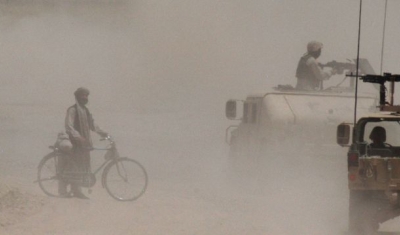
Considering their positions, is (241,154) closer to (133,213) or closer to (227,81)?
(133,213)

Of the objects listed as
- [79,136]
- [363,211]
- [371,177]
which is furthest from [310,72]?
[371,177]

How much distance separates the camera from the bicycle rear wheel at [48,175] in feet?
59.4

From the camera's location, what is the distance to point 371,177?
13.3 m

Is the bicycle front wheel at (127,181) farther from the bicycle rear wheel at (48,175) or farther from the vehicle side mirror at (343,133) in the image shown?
the vehicle side mirror at (343,133)

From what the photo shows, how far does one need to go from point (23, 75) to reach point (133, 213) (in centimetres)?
2906

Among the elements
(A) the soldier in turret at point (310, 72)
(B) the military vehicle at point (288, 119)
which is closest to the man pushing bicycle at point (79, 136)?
(B) the military vehicle at point (288, 119)

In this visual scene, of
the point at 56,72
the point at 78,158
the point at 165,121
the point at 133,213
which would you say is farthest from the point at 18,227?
the point at 56,72

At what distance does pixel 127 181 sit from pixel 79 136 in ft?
3.05

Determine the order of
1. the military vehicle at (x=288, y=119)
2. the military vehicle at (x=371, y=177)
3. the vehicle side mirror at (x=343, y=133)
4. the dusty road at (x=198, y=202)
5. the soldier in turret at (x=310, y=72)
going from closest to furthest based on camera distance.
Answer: the military vehicle at (x=371, y=177)
the vehicle side mirror at (x=343, y=133)
the dusty road at (x=198, y=202)
the military vehicle at (x=288, y=119)
the soldier in turret at (x=310, y=72)

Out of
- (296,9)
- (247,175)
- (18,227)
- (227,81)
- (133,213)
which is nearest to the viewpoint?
(18,227)

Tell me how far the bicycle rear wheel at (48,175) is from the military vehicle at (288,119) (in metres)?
2.93

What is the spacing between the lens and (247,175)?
2019cm

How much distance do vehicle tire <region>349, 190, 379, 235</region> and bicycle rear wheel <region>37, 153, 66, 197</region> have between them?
18.7ft

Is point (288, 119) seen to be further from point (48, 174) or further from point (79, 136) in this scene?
point (48, 174)
